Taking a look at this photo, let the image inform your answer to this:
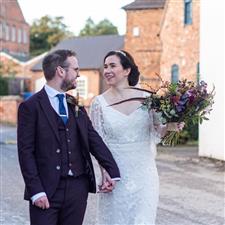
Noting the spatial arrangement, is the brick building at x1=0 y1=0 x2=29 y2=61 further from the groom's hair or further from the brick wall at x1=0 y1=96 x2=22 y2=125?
the groom's hair

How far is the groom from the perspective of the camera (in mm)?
4648

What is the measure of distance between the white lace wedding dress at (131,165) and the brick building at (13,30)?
7842 centimetres

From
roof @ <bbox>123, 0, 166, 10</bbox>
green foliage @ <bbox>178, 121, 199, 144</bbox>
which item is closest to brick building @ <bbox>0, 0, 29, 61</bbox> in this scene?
roof @ <bbox>123, 0, 166, 10</bbox>

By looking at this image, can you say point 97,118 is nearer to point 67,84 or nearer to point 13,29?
point 67,84

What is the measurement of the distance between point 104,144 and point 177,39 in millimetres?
24281

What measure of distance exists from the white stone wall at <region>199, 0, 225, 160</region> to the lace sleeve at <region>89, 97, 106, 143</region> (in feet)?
35.9

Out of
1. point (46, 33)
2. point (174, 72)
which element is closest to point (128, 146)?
point (174, 72)

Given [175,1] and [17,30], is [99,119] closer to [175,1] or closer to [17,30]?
[175,1]

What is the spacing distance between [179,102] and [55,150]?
112cm

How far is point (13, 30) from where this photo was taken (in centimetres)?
8894

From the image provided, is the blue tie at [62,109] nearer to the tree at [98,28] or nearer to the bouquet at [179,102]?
A: the bouquet at [179,102]

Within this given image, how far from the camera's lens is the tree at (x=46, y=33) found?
89.1 meters

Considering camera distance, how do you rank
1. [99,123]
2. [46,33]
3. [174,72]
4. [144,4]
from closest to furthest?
1. [99,123]
2. [174,72]
3. [144,4]
4. [46,33]

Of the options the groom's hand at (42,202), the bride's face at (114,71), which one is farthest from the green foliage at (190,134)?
the groom's hand at (42,202)
